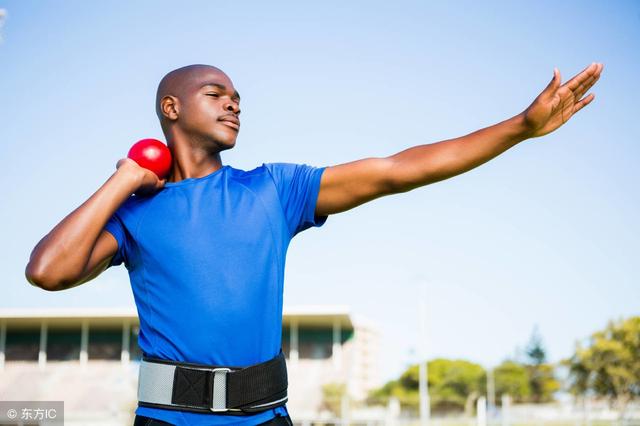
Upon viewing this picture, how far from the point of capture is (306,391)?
142 ft

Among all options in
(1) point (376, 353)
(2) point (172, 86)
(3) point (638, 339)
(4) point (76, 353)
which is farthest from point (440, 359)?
(2) point (172, 86)

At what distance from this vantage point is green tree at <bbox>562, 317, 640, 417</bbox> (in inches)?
1702

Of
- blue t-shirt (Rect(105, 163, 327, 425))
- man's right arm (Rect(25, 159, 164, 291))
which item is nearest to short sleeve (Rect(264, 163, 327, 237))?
blue t-shirt (Rect(105, 163, 327, 425))

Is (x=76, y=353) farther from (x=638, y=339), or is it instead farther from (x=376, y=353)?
(x=376, y=353)

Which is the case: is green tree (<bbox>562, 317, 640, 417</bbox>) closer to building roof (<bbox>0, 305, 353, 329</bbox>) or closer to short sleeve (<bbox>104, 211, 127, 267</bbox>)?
building roof (<bbox>0, 305, 353, 329</bbox>)

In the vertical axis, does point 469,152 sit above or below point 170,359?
above

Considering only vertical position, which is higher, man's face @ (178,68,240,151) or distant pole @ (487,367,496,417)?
man's face @ (178,68,240,151)

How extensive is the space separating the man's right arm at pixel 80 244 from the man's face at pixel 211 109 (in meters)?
0.41

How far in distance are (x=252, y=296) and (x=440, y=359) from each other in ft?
254

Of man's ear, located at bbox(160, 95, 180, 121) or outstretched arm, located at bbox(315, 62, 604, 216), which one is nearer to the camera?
outstretched arm, located at bbox(315, 62, 604, 216)

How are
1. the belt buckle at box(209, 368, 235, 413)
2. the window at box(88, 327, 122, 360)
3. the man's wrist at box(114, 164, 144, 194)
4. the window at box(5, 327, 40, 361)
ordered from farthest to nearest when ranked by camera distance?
the window at box(88, 327, 122, 360) → the window at box(5, 327, 40, 361) → the man's wrist at box(114, 164, 144, 194) → the belt buckle at box(209, 368, 235, 413)

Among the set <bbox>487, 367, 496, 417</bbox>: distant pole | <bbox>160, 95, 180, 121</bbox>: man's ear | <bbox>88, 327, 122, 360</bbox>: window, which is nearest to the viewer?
→ <bbox>160, 95, 180, 121</bbox>: man's ear

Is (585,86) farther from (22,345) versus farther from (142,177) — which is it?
(22,345)

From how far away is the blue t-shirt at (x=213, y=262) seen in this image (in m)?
2.85
